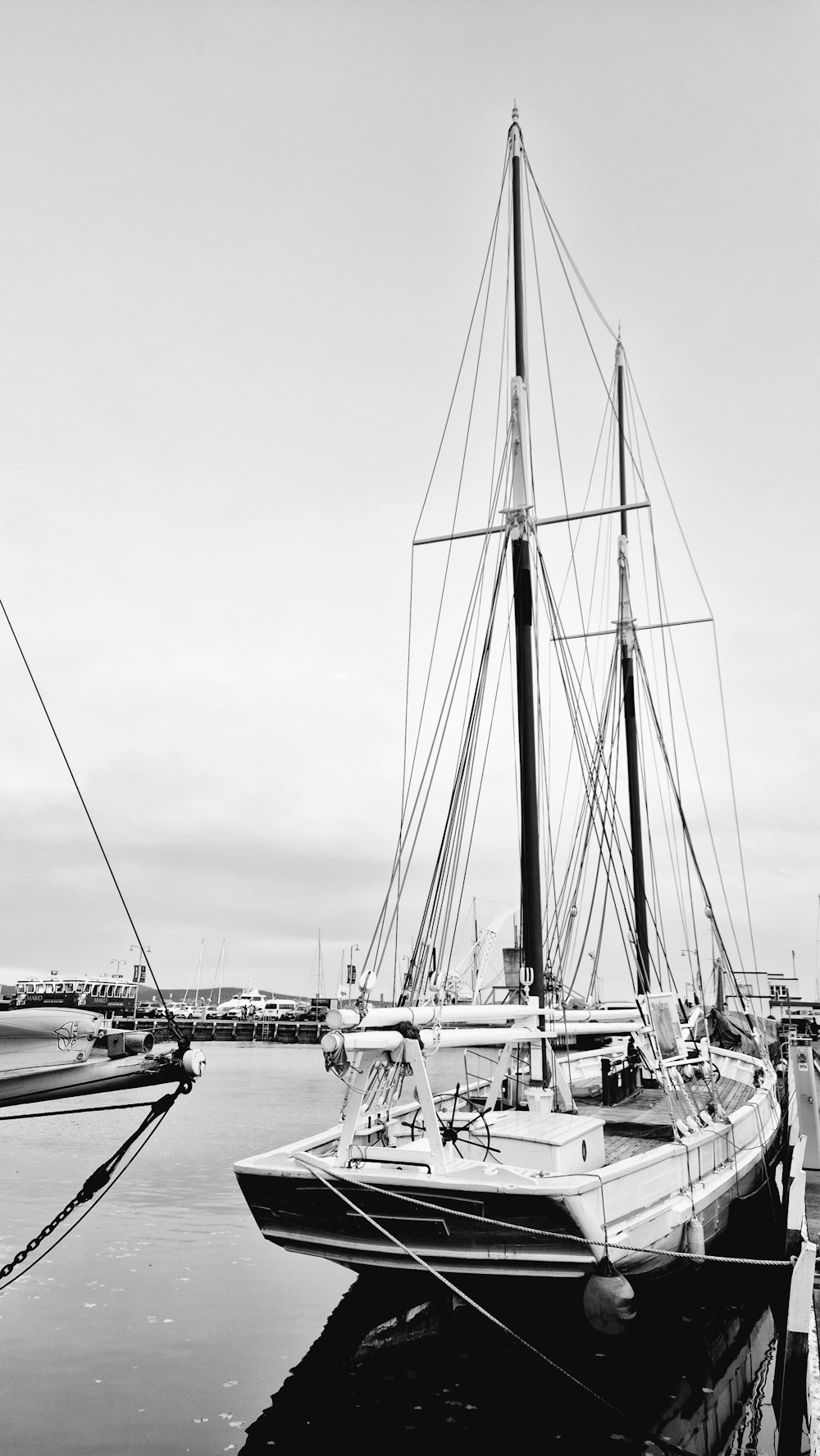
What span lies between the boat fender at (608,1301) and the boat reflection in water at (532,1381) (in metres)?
0.27

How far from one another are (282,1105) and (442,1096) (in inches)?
1358

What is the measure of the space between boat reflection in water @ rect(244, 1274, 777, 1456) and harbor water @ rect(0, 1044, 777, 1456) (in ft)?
0.09

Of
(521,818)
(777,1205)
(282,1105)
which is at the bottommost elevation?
(282,1105)

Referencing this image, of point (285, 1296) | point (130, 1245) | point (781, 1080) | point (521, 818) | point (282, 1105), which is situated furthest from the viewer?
point (282, 1105)

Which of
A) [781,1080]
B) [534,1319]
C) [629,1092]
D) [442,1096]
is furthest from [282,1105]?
[534,1319]

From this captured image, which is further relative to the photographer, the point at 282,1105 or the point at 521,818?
the point at 282,1105

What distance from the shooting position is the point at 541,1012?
14039 millimetres

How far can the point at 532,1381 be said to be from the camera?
1102 cm

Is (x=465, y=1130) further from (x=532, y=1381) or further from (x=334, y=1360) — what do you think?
(x=334, y=1360)

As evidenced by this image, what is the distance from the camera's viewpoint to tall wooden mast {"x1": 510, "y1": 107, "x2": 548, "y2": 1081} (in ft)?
53.2

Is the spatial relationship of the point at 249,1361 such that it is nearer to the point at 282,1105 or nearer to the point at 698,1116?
the point at 698,1116

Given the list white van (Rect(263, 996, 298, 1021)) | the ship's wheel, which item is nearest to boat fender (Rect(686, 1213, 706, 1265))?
the ship's wheel

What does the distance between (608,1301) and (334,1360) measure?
14.0ft

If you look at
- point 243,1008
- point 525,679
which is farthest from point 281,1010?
point 525,679
